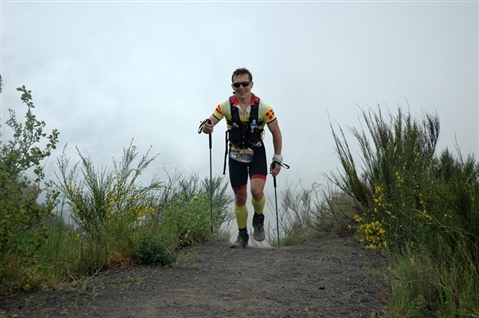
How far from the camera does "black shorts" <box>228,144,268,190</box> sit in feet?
25.6

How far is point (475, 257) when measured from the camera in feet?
13.8

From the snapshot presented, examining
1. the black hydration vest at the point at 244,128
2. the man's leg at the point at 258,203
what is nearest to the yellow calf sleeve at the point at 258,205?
the man's leg at the point at 258,203

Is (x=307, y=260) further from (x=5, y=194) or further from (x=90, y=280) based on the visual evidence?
(x=5, y=194)

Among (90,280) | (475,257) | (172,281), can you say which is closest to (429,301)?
(475,257)

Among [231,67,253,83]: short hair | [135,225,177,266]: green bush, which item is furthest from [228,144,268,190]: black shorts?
[135,225,177,266]: green bush

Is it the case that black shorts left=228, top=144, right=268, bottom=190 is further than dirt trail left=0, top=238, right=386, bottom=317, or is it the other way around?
black shorts left=228, top=144, right=268, bottom=190

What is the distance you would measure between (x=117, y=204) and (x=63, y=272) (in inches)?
70.7

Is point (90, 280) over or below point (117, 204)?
below

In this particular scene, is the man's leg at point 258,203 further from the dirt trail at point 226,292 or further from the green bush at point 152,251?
the green bush at point 152,251

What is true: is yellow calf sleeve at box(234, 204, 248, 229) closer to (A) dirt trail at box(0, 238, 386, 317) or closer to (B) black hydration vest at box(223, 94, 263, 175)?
(B) black hydration vest at box(223, 94, 263, 175)

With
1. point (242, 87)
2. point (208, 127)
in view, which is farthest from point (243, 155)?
point (242, 87)

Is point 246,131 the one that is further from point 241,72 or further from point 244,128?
point 241,72

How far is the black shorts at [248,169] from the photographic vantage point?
25.6ft

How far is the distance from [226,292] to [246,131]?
3374 millimetres
